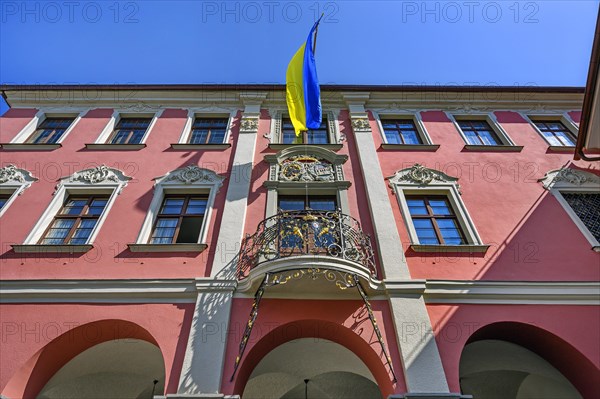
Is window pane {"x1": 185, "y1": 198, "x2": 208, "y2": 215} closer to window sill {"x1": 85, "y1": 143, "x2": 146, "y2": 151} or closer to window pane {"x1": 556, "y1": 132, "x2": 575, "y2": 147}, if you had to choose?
window sill {"x1": 85, "y1": 143, "x2": 146, "y2": 151}

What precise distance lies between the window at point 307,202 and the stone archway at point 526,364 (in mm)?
4341

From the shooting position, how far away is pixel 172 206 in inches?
365

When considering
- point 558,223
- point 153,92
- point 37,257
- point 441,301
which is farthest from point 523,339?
point 153,92

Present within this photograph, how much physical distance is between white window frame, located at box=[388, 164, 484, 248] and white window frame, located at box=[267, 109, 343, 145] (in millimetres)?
2511

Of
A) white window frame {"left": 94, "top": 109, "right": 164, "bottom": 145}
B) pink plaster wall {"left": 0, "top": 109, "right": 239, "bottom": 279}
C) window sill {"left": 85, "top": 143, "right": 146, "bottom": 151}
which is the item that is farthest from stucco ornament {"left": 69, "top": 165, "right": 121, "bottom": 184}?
white window frame {"left": 94, "top": 109, "right": 164, "bottom": 145}

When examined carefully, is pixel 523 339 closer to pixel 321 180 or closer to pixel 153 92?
pixel 321 180

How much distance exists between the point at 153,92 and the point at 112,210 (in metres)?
5.93

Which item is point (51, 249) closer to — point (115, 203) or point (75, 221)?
point (75, 221)

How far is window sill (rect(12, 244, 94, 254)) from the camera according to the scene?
7762 mm

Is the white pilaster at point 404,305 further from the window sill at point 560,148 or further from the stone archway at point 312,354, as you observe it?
the window sill at point 560,148

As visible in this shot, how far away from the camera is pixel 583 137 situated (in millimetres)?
8664

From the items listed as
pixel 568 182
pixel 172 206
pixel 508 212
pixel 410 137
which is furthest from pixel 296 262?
pixel 568 182

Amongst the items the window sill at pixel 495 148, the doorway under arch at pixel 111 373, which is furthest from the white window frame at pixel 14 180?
the window sill at pixel 495 148

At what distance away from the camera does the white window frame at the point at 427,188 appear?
863 centimetres
